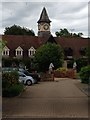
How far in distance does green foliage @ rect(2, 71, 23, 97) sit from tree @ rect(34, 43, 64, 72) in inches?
1482

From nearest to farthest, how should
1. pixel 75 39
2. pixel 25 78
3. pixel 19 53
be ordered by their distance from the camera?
pixel 25 78 → pixel 19 53 → pixel 75 39

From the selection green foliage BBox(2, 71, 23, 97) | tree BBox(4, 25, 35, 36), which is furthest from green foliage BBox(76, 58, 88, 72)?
green foliage BBox(2, 71, 23, 97)

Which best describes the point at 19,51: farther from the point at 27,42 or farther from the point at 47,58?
the point at 47,58

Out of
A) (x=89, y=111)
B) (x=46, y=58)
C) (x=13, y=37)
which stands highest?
(x=13, y=37)

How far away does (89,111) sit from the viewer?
59.4 feet

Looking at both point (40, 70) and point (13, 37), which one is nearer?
point (40, 70)

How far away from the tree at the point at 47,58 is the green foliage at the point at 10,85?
124 feet

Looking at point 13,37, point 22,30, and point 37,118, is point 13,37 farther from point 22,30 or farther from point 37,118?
point 37,118

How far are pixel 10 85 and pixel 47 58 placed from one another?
40176mm

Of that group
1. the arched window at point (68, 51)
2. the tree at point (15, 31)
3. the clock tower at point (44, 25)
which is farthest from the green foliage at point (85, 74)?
the tree at point (15, 31)

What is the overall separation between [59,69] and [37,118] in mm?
52956

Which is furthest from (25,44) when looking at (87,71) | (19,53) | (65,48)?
(87,71)

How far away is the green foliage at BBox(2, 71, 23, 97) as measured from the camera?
27.1 m

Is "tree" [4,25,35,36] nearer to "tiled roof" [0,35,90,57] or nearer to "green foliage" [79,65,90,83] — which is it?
"tiled roof" [0,35,90,57]
